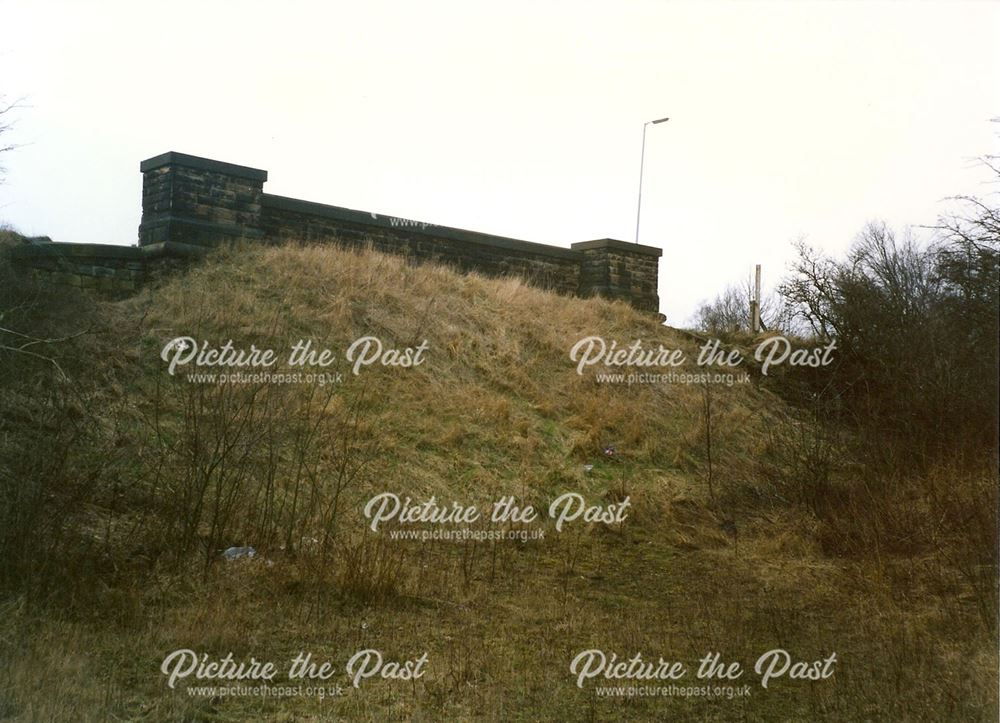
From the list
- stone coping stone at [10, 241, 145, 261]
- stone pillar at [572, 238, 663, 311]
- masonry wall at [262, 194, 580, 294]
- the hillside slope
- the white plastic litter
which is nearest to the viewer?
the hillside slope

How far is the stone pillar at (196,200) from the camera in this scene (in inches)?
583

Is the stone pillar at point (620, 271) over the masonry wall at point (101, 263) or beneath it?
over

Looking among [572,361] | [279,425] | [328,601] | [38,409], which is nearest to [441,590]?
[328,601]

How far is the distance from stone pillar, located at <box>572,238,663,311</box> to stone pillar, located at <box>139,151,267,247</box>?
807 centimetres

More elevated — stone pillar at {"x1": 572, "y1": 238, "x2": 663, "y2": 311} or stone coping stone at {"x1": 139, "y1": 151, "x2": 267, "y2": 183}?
stone coping stone at {"x1": 139, "y1": 151, "x2": 267, "y2": 183}

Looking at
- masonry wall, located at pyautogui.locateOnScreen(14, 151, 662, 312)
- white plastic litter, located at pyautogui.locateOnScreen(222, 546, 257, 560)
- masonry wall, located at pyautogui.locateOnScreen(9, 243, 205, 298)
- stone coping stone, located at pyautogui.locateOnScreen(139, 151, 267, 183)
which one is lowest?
white plastic litter, located at pyautogui.locateOnScreen(222, 546, 257, 560)

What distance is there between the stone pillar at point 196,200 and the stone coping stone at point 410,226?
2.11 ft

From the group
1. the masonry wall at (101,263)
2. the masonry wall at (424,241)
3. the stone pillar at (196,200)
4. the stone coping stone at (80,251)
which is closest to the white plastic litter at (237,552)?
the masonry wall at (101,263)

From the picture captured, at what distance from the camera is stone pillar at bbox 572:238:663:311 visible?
20594mm

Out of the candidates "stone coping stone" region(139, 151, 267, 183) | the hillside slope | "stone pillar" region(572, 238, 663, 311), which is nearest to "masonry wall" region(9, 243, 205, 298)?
the hillside slope

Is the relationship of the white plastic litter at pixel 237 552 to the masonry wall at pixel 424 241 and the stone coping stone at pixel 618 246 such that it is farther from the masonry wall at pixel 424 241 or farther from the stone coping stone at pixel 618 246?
the stone coping stone at pixel 618 246

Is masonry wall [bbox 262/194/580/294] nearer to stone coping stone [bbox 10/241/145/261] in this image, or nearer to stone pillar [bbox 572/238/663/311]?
stone pillar [bbox 572/238/663/311]

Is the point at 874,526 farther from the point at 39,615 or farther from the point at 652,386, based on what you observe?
the point at 39,615

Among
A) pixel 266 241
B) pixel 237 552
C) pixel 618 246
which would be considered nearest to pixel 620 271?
pixel 618 246
